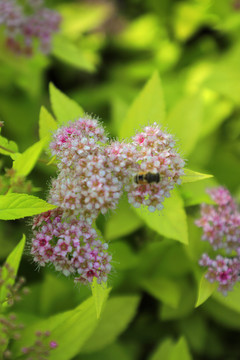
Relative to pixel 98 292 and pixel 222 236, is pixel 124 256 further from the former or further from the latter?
pixel 98 292

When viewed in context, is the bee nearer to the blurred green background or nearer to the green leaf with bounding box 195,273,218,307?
the blurred green background

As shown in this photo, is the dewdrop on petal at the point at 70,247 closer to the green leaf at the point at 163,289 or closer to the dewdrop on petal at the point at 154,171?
the dewdrop on petal at the point at 154,171

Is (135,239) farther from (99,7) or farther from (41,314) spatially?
(99,7)

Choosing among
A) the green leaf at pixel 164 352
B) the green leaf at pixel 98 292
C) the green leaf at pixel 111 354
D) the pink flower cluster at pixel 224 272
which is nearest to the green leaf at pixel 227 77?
the pink flower cluster at pixel 224 272

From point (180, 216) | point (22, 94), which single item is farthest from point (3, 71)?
point (180, 216)

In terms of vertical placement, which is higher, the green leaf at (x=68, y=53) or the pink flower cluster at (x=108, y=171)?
the green leaf at (x=68, y=53)

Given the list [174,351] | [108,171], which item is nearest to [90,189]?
[108,171]
